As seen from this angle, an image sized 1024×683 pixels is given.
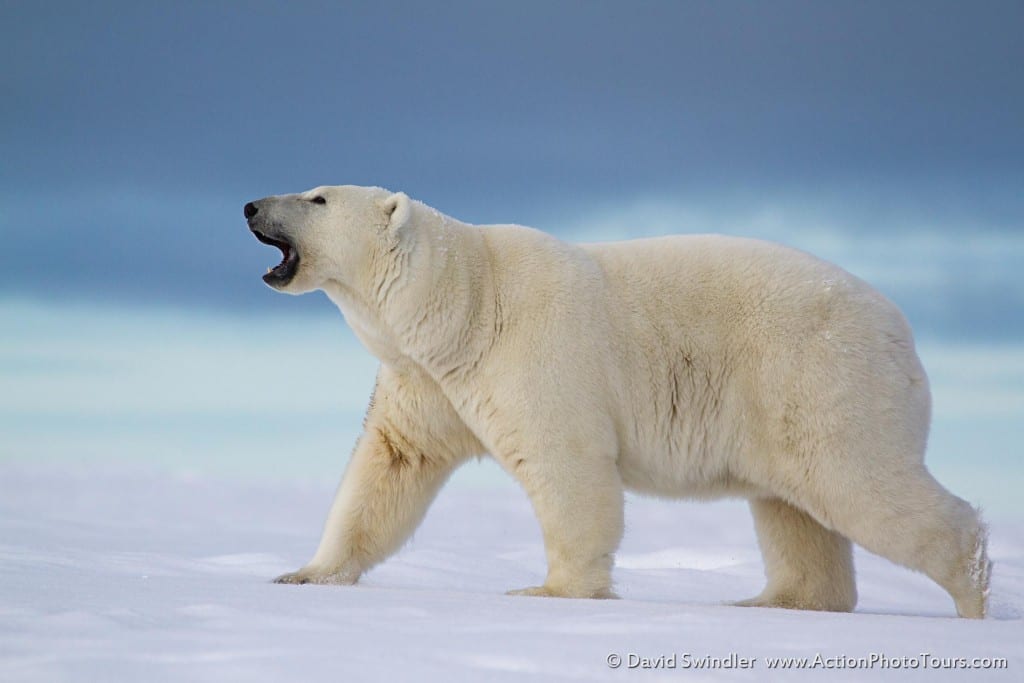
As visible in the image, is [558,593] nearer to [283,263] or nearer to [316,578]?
[316,578]

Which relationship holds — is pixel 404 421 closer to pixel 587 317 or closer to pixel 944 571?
pixel 587 317

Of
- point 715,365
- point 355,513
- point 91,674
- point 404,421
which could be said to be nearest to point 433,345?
point 404,421

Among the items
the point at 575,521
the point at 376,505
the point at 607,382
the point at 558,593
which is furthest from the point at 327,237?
the point at 558,593

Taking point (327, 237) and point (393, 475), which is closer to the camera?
point (327, 237)

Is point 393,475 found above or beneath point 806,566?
above

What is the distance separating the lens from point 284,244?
649cm

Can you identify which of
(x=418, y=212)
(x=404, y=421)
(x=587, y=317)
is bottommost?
(x=404, y=421)

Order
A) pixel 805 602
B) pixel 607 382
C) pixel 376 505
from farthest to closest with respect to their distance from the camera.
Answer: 1. pixel 805 602
2. pixel 376 505
3. pixel 607 382

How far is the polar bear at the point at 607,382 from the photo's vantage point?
6.20 m

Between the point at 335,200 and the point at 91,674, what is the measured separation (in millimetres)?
3614

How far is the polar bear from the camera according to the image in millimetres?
6199

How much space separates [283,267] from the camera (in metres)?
6.46

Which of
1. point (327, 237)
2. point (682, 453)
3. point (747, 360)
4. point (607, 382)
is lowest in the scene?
point (682, 453)

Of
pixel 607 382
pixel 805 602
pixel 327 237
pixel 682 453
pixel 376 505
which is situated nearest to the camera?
pixel 607 382
